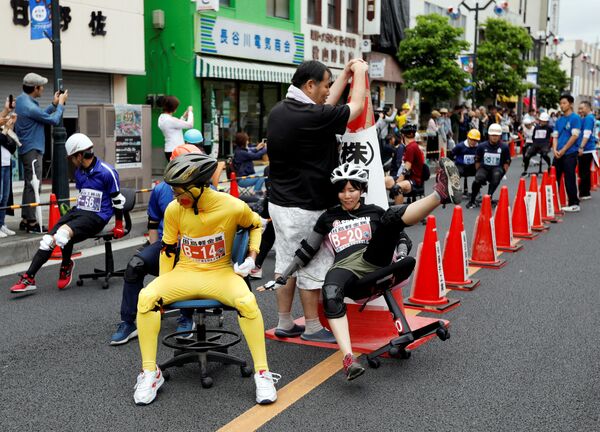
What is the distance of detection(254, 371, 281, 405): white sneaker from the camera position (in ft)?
14.6

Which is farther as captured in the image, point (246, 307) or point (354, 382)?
point (354, 382)

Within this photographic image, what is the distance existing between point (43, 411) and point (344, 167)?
2592mm

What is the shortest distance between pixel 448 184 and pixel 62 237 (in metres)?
4.48

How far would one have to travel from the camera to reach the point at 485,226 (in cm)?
873

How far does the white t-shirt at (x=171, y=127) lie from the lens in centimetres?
1294

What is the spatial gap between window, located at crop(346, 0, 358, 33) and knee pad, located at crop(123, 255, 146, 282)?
78.6ft

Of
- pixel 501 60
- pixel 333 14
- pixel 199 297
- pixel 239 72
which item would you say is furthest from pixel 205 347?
pixel 501 60

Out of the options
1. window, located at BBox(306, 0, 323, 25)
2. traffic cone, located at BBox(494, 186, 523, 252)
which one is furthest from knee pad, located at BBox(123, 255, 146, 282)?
window, located at BBox(306, 0, 323, 25)

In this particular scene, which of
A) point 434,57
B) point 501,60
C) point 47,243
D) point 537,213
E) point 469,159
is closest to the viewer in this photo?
point 47,243

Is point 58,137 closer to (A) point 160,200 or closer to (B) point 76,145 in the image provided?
(B) point 76,145

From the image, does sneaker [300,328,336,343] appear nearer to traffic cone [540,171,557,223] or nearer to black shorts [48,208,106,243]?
black shorts [48,208,106,243]

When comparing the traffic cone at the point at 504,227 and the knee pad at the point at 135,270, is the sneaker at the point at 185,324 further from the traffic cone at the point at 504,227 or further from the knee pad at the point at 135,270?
the traffic cone at the point at 504,227

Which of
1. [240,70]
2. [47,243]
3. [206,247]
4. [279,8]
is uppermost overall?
[279,8]

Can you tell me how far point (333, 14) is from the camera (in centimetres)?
2708
